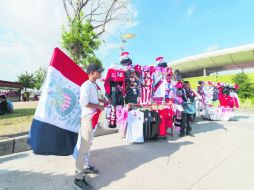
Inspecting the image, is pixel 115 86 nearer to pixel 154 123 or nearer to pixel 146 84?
pixel 146 84

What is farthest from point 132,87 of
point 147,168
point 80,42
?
point 80,42

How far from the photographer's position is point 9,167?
3.19 m

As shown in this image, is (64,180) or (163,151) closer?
(64,180)

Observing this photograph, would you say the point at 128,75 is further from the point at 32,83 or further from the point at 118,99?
the point at 32,83

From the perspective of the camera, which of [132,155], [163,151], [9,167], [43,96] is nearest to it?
[43,96]

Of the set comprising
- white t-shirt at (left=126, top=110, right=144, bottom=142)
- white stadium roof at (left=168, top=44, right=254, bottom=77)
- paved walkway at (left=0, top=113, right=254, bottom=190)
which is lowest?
paved walkway at (left=0, top=113, right=254, bottom=190)

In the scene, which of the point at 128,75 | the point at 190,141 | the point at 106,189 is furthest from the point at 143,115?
the point at 106,189

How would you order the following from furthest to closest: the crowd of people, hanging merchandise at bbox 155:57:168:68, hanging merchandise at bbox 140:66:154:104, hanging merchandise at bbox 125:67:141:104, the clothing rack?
the crowd of people → hanging merchandise at bbox 155:57:168:68 → hanging merchandise at bbox 140:66:154:104 → the clothing rack → hanging merchandise at bbox 125:67:141:104

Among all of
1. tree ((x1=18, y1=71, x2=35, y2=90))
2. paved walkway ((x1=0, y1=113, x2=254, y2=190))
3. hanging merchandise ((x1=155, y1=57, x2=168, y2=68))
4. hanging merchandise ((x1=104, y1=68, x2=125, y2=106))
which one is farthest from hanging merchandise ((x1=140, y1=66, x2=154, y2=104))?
tree ((x1=18, y1=71, x2=35, y2=90))

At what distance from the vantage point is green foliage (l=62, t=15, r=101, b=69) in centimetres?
984

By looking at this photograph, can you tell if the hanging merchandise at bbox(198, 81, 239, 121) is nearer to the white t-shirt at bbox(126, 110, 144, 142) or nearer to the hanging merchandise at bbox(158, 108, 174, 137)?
the hanging merchandise at bbox(158, 108, 174, 137)

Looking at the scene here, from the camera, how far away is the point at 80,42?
9.93 metres

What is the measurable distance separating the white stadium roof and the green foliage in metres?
30.5

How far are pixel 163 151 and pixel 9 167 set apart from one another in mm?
3136
